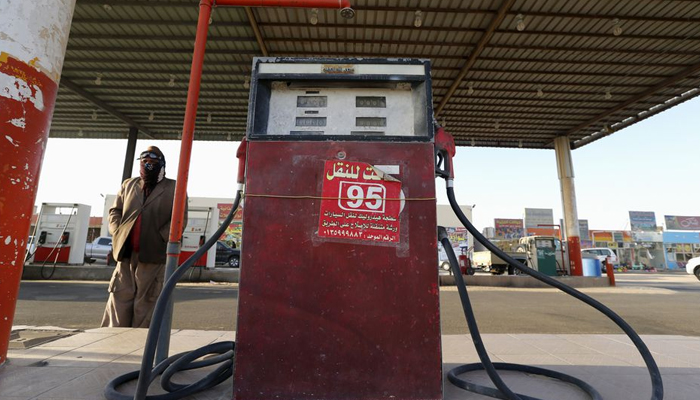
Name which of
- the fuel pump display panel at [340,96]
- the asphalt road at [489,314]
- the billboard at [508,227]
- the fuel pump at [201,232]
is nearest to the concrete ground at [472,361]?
the asphalt road at [489,314]

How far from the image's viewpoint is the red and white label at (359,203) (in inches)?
71.2

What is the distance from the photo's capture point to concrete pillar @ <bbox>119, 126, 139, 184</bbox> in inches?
577

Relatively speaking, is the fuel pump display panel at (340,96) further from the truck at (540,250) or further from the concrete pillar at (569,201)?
the concrete pillar at (569,201)

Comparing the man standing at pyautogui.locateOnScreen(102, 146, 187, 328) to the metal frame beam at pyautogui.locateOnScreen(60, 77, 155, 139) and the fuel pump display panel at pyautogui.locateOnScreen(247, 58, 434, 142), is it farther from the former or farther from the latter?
the metal frame beam at pyautogui.locateOnScreen(60, 77, 155, 139)

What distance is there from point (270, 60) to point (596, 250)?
29.3 meters

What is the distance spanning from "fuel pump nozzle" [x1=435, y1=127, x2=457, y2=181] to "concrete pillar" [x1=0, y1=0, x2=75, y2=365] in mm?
2364

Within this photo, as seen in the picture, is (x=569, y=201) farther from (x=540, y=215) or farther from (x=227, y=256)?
(x=540, y=215)

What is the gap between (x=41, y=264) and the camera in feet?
40.4

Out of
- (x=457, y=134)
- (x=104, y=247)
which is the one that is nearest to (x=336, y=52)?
(x=457, y=134)

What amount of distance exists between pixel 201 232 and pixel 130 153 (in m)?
4.92

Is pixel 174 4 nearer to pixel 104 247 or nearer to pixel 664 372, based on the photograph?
pixel 664 372

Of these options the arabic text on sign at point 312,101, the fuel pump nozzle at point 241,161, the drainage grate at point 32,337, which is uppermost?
the arabic text on sign at point 312,101

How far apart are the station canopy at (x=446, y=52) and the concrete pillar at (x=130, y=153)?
3.03ft

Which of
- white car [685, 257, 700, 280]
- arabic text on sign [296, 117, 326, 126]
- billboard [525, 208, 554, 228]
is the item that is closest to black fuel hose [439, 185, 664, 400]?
arabic text on sign [296, 117, 326, 126]
